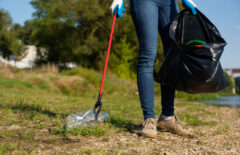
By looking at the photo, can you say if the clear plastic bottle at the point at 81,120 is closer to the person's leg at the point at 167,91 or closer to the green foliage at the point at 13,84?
A: the person's leg at the point at 167,91

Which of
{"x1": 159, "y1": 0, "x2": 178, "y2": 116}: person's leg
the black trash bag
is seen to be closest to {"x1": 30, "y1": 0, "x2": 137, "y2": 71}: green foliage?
{"x1": 159, "y1": 0, "x2": 178, "y2": 116}: person's leg

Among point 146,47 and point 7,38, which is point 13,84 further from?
point 7,38

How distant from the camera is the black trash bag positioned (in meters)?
2.26

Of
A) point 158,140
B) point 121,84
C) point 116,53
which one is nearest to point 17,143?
point 158,140

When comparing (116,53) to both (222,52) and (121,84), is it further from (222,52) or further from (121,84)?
(222,52)

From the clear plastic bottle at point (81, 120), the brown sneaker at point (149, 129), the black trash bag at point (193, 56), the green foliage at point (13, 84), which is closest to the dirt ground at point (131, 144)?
the brown sneaker at point (149, 129)

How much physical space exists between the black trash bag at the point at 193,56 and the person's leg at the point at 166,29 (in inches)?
5.7

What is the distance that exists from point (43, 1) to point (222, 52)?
37226mm

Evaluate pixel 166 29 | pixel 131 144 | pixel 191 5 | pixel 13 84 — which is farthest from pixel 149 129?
pixel 13 84

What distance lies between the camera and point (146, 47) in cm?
247

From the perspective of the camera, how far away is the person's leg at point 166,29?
262 centimetres

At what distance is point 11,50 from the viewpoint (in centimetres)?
3011

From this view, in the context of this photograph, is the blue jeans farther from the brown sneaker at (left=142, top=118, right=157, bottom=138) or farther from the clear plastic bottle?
the clear plastic bottle

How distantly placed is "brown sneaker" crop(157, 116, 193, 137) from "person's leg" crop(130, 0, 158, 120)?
11.0 inches
